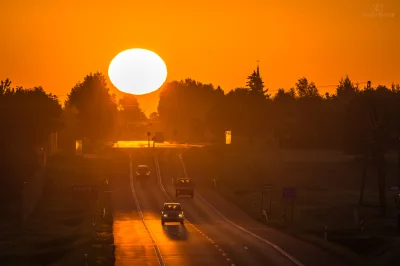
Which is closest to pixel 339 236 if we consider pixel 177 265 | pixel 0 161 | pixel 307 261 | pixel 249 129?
pixel 307 261

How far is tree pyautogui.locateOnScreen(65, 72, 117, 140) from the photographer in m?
182

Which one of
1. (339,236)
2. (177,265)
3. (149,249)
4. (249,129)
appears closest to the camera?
(177,265)

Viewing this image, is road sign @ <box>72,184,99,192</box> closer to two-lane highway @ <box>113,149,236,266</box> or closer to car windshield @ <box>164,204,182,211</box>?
two-lane highway @ <box>113,149,236,266</box>

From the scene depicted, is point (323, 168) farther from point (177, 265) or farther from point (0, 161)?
point (177, 265)

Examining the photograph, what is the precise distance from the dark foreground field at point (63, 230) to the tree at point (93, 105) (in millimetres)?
73201

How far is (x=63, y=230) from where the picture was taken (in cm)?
6575

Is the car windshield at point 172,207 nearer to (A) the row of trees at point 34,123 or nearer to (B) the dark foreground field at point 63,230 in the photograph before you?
(B) the dark foreground field at point 63,230

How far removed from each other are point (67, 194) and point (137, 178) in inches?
765

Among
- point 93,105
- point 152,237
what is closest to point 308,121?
point 93,105

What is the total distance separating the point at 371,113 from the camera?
274ft

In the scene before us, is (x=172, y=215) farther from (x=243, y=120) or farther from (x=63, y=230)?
(x=243, y=120)

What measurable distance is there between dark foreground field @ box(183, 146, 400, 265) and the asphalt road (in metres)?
3.72

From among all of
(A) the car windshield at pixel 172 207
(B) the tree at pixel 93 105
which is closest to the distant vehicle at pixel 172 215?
(A) the car windshield at pixel 172 207

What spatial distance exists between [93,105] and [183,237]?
131m
